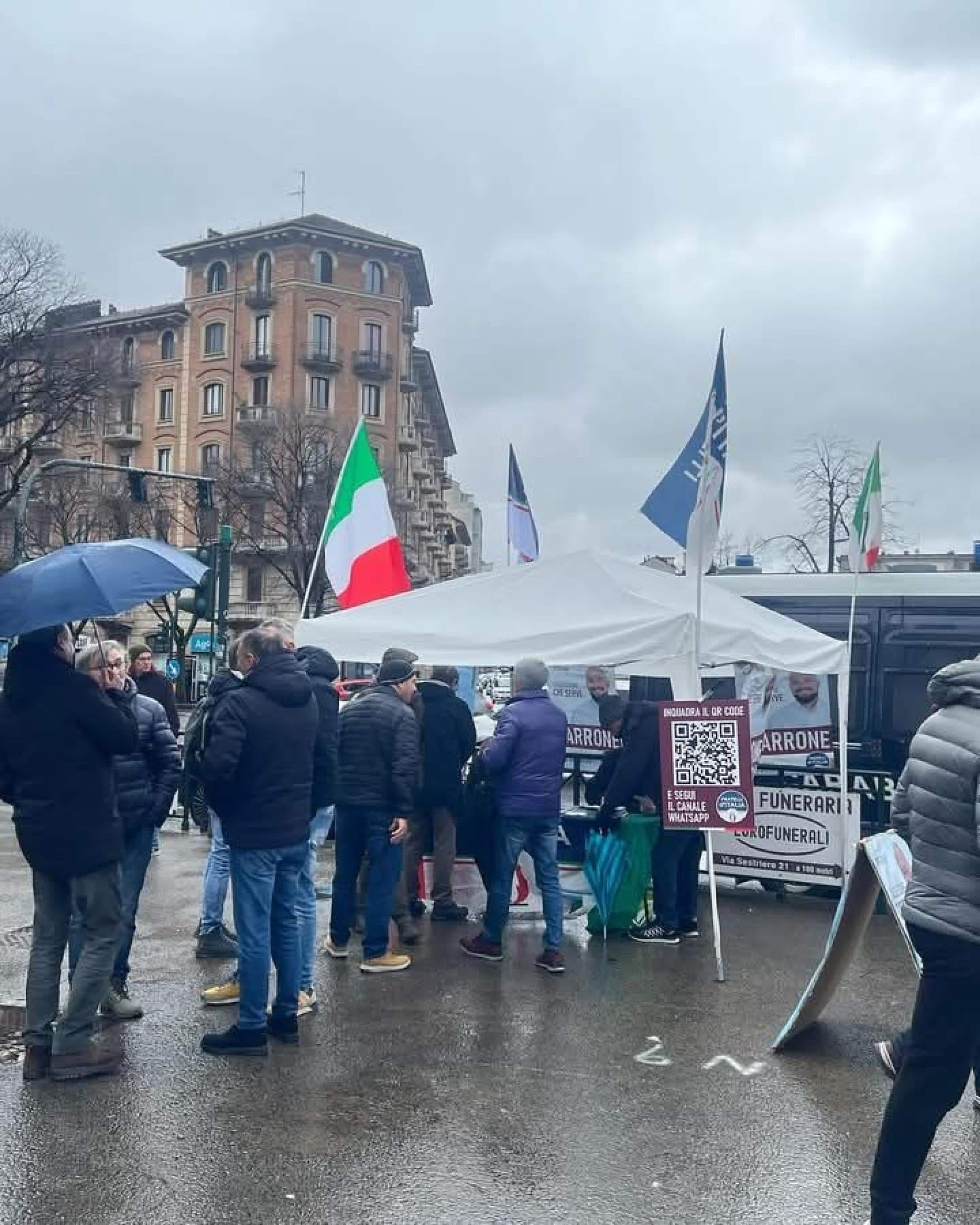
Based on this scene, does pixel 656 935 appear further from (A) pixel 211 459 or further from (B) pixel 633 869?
(A) pixel 211 459

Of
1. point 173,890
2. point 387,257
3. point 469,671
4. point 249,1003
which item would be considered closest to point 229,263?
point 387,257

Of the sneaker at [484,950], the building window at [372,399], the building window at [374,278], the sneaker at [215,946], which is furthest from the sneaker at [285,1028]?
the building window at [374,278]

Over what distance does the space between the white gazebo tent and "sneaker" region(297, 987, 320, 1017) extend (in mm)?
2571

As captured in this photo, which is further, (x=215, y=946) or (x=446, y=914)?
(x=446, y=914)

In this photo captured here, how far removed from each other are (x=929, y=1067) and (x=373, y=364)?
190 ft

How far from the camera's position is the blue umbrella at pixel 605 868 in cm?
780

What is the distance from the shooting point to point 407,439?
62062 millimetres

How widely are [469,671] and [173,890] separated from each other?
653 cm

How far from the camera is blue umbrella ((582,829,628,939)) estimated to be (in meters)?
7.80

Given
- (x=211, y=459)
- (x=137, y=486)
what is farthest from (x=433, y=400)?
(x=137, y=486)

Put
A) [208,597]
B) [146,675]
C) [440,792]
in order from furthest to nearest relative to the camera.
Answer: [208,597] → [146,675] → [440,792]

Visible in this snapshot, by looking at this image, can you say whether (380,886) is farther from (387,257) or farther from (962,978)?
(387,257)

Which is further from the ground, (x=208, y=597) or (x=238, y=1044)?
(x=208, y=597)

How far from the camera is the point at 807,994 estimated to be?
219 inches
